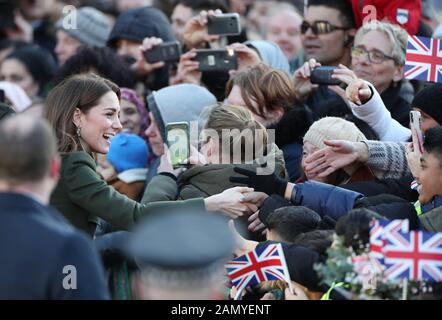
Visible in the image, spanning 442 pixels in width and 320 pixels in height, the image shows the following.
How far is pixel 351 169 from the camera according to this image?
6902mm

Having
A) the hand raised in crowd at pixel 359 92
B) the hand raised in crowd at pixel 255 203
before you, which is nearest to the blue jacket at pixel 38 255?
the hand raised in crowd at pixel 255 203

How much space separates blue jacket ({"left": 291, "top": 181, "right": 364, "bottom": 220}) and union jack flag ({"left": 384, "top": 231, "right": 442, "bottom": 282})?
1298mm

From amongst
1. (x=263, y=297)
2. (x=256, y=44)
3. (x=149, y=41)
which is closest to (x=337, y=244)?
(x=263, y=297)

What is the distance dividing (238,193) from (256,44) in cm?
268

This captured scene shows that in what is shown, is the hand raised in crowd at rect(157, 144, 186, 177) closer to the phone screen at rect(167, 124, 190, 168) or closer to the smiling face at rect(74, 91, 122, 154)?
the phone screen at rect(167, 124, 190, 168)

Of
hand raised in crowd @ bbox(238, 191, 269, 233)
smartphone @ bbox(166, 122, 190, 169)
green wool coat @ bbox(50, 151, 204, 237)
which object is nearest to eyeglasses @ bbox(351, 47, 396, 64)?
smartphone @ bbox(166, 122, 190, 169)

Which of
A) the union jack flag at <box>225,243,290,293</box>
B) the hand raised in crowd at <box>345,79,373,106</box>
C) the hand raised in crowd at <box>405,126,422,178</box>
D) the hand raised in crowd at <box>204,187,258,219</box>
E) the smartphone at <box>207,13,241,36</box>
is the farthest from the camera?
the smartphone at <box>207,13,241,36</box>

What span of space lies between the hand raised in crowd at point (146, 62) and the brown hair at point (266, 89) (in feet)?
5.73

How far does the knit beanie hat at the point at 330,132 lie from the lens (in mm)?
6812

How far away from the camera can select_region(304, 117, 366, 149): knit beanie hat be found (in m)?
6.81

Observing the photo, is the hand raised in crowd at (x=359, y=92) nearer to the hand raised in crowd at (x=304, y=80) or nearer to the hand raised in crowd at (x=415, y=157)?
the hand raised in crowd at (x=304, y=80)

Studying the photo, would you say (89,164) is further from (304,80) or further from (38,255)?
(304,80)

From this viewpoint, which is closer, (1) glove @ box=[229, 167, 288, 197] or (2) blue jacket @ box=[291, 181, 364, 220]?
(2) blue jacket @ box=[291, 181, 364, 220]
